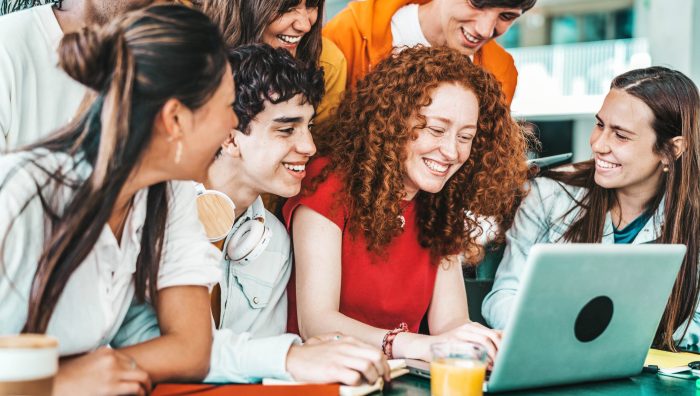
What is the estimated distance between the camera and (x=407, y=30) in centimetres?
296

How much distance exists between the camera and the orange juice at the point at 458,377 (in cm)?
148

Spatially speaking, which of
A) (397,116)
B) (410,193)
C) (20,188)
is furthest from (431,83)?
(20,188)

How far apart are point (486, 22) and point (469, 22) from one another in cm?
6

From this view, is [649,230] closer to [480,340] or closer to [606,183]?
[606,183]

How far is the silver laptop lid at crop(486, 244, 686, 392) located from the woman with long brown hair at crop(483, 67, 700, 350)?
85cm

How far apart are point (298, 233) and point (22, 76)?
791 mm

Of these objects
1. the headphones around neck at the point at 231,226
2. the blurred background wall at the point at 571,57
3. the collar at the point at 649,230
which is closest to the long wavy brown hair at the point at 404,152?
the headphones around neck at the point at 231,226

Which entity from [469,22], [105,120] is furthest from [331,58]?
[105,120]

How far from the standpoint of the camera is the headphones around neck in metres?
2.03

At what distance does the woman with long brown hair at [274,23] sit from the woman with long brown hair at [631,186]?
0.75m

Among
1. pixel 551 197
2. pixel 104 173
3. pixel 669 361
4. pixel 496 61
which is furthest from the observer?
pixel 496 61

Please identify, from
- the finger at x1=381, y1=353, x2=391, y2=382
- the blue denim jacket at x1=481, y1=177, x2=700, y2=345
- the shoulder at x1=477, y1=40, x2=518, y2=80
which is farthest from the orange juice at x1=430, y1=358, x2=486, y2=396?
the shoulder at x1=477, y1=40, x2=518, y2=80

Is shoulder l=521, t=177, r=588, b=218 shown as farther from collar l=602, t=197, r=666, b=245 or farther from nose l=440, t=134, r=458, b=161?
nose l=440, t=134, r=458, b=161

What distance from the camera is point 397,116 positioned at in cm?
229
